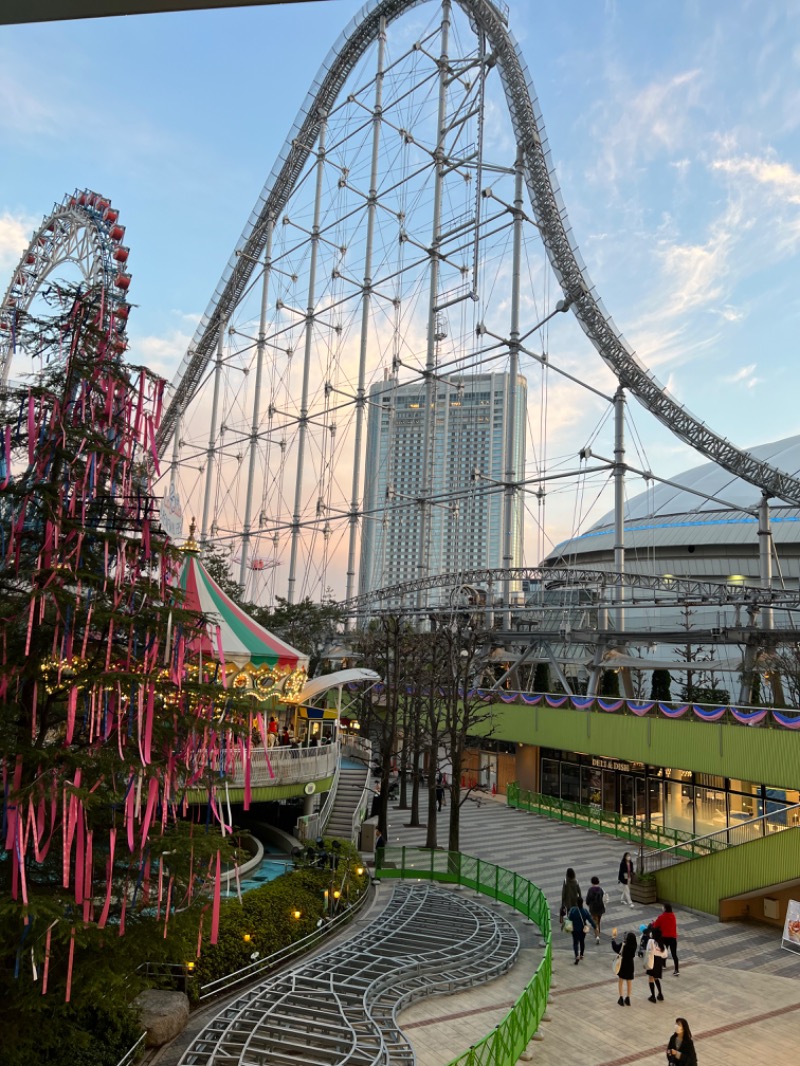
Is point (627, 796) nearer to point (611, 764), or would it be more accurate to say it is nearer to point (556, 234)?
point (611, 764)

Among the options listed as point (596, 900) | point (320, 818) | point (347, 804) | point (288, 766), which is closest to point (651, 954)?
point (596, 900)

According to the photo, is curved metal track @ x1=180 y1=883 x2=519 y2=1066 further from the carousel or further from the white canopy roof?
the white canopy roof

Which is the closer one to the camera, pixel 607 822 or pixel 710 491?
pixel 607 822

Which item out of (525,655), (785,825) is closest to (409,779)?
(525,655)

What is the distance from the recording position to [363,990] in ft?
32.6

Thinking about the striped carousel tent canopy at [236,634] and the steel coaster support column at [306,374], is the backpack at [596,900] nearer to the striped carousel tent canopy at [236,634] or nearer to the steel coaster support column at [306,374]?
the striped carousel tent canopy at [236,634]

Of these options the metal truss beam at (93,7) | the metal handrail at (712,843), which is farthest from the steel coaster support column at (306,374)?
the metal truss beam at (93,7)

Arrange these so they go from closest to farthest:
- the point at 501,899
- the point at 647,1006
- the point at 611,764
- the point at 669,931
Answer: the point at 647,1006
the point at 669,931
the point at 501,899
the point at 611,764

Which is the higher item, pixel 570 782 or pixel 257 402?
pixel 257 402

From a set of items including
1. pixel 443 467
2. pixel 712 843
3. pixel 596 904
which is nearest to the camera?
pixel 596 904

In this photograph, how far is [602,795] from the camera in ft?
86.2

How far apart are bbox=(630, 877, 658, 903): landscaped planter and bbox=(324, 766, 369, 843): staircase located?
7204mm

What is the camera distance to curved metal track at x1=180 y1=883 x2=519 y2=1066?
26.4 ft

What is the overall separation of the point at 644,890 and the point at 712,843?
3.17 m
